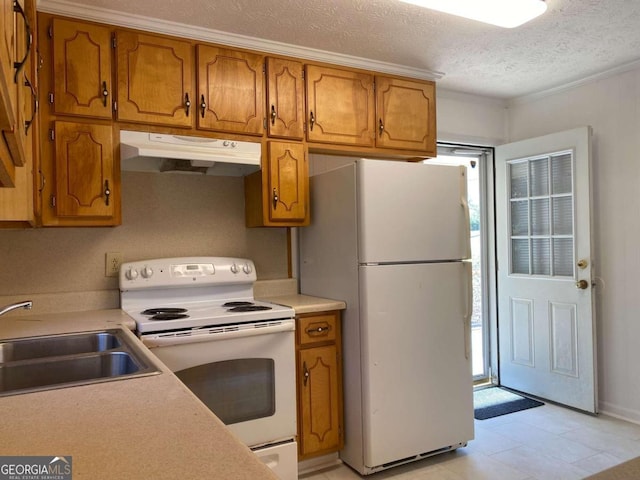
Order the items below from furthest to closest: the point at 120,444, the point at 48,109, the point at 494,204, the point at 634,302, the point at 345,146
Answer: the point at 494,204 < the point at 634,302 < the point at 345,146 < the point at 48,109 < the point at 120,444

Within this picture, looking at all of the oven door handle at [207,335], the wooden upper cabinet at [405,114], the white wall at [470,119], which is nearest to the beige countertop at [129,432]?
the oven door handle at [207,335]

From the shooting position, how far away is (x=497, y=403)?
11.5 ft

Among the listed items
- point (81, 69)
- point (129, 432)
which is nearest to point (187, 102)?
point (81, 69)

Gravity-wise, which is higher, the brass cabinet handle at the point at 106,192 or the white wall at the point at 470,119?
Result: the white wall at the point at 470,119

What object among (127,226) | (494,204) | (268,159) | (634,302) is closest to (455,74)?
(494,204)

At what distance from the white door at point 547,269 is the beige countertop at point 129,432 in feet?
9.87

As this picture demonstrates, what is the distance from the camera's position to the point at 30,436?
2.72 feet

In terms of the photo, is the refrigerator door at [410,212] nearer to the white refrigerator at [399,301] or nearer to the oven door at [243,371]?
the white refrigerator at [399,301]

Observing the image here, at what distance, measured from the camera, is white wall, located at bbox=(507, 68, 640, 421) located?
306 centimetres

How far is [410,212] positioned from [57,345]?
5.82ft

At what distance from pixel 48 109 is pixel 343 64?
1.61 m

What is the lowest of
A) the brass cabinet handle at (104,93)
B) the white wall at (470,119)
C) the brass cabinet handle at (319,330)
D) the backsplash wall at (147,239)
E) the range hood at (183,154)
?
the brass cabinet handle at (319,330)

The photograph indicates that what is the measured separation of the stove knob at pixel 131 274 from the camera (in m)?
2.46

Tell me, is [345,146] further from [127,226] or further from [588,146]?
[588,146]
